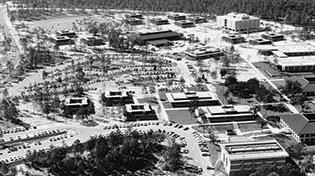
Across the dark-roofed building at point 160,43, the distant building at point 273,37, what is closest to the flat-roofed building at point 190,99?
the dark-roofed building at point 160,43

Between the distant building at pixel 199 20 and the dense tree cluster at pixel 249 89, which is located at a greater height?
the distant building at pixel 199 20

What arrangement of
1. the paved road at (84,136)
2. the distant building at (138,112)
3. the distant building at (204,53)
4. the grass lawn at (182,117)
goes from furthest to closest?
the distant building at (204,53) → the distant building at (138,112) → the grass lawn at (182,117) → the paved road at (84,136)

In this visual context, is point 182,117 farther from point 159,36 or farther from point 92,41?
point 159,36

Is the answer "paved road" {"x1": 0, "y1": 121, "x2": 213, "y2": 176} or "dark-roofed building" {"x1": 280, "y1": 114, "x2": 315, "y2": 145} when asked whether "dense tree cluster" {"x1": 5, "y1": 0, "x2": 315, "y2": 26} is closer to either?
"dark-roofed building" {"x1": 280, "y1": 114, "x2": 315, "y2": 145}

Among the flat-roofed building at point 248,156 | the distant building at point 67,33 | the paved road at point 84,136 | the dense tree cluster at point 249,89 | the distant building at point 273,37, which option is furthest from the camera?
the distant building at point 67,33

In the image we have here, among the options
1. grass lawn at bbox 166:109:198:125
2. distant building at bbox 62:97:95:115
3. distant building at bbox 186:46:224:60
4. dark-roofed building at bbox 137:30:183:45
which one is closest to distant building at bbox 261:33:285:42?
distant building at bbox 186:46:224:60

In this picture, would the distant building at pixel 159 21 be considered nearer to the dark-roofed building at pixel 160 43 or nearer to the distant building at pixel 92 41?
the dark-roofed building at pixel 160 43

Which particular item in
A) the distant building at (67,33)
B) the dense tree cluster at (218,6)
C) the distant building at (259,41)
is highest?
the dense tree cluster at (218,6)

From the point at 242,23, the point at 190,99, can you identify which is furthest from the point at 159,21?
the point at 190,99
